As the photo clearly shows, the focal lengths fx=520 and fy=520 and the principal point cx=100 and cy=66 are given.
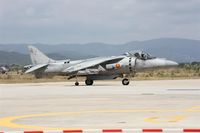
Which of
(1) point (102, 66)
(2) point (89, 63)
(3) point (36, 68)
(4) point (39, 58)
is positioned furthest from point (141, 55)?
(4) point (39, 58)

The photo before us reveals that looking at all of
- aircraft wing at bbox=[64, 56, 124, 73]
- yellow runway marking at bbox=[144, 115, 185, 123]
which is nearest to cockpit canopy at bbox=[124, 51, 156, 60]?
aircraft wing at bbox=[64, 56, 124, 73]

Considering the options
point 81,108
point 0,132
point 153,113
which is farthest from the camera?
point 81,108

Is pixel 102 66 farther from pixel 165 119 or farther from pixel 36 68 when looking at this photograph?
pixel 165 119

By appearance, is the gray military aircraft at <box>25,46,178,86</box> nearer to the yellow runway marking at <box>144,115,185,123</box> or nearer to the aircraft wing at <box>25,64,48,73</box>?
the aircraft wing at <box>25,64,48,73</box>

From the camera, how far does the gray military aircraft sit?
132 feet

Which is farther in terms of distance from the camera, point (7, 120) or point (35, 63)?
point (35, 63)

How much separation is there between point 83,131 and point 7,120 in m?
3.74

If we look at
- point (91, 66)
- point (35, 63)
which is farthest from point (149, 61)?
point (35, 63)

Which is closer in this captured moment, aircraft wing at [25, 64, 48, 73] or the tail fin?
aircraft wing at [25, 64, 48, 73]

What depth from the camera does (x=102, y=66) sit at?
41188 mm

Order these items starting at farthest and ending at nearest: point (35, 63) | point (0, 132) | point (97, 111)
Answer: point (35, 63) → point (97, 111) → point (0, 132)

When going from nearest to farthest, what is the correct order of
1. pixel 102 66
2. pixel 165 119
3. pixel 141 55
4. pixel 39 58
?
pixel 165 119, pixel 141 55, pixel 102 66, pixel 39 58

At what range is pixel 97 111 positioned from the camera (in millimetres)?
16828

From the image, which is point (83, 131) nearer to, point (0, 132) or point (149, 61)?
point (0, 132)
